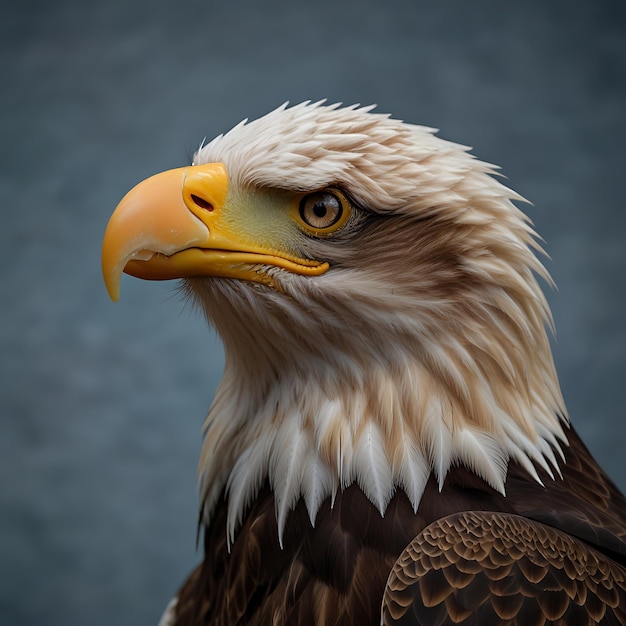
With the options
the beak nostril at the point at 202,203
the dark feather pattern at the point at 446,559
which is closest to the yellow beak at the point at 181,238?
the beak nostril at the point at 202,203

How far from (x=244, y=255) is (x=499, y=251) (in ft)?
1.43

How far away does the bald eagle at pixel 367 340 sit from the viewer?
4.15ft

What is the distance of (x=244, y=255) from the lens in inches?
51.4

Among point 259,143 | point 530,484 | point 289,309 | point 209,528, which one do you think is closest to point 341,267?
point 289,309

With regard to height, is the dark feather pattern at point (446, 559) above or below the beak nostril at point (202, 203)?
below

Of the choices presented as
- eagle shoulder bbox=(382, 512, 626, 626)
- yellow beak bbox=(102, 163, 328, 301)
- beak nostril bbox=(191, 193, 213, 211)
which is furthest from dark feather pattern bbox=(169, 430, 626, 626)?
beak nostril bbox=(191, 193, 213, 211)

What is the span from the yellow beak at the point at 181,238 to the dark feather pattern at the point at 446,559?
412 millimetres

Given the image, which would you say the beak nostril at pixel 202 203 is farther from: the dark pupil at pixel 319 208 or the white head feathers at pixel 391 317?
the dark pupil at pixel 319 208

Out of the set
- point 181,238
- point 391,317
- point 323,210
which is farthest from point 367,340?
point 181,238

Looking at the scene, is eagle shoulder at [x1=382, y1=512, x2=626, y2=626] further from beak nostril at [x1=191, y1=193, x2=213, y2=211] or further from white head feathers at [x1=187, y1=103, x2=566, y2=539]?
beak nostril at [x1=191, y1=193, x2=213, y2=211]

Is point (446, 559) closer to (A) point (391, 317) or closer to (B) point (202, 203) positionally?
(A) point (391, 317)

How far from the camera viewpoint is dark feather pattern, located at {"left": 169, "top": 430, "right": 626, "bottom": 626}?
3.83ft

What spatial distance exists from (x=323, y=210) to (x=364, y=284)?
0.14m

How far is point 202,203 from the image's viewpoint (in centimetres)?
131
